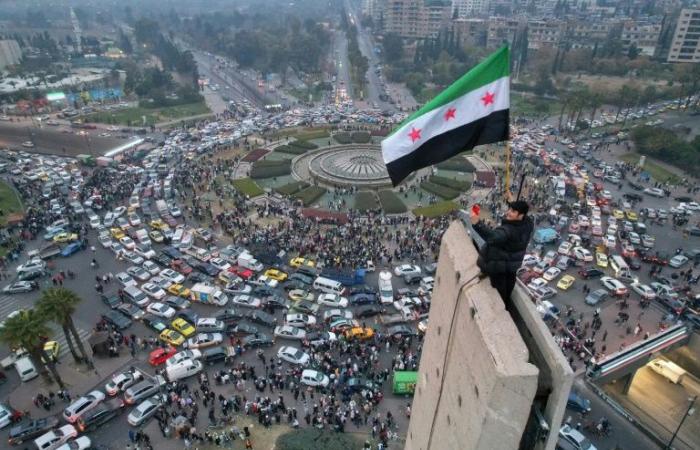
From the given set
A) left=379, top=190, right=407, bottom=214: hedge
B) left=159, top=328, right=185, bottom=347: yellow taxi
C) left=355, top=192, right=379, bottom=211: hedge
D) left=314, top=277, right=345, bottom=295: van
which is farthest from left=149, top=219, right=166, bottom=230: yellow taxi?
left=379, top=190, right=407, bottom=214: hedge

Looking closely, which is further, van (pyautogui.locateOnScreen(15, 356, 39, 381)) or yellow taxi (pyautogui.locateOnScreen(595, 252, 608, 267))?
yellow taxi (pyautogui.locateOnScreen(595, 252, 608, 267))

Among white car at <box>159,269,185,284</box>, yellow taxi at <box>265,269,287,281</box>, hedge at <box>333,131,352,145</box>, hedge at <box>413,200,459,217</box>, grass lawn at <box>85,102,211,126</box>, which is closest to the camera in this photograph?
white car at <box>159,269,185,284</box>

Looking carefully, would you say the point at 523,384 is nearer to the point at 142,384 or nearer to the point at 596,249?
the point at 142,384

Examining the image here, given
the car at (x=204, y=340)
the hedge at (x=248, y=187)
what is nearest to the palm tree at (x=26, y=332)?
the car at (x=204, y=340)

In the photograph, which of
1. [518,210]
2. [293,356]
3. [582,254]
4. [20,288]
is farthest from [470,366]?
[20,288]

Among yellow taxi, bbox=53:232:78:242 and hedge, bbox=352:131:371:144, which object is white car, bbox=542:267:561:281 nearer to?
hedge, bbox=352:131:371:144

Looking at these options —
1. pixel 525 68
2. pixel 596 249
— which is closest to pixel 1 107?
pixel 596 249

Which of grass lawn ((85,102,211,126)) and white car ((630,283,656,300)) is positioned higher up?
grass lawn ((85,102,211,126))
